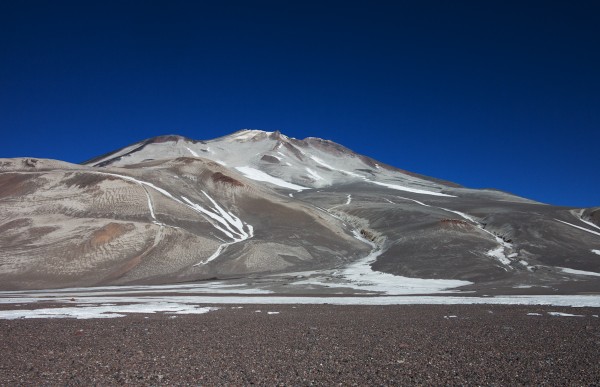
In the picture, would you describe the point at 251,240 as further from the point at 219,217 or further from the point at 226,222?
the point at 219,217

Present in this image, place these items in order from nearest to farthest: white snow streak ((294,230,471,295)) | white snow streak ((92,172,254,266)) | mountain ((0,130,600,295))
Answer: white snow streak ((294,230,471,295)) → mountain ((0,130,600,295)) → white snow streak ((92,172,254,266))

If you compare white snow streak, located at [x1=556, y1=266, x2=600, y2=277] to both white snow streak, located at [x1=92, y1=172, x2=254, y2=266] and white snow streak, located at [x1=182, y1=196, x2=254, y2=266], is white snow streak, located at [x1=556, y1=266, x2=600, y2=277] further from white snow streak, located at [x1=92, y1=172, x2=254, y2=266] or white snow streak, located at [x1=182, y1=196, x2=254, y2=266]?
white snow streak, located at [x1=92, y1=172, x2=254, y2=266]

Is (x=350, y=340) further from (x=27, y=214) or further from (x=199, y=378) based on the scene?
(x=27, y=214)

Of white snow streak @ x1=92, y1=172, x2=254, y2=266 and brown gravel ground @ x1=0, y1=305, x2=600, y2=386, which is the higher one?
white snow streak @ x1=92, y1=172, x2=254, y2=266

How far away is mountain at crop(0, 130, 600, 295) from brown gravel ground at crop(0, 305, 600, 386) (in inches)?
1207

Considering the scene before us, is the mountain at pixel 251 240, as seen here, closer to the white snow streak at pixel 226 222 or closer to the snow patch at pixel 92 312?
the white snow streak at pixel 226 222

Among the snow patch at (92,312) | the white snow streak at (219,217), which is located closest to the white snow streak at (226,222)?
the white snow streak at (219,217)

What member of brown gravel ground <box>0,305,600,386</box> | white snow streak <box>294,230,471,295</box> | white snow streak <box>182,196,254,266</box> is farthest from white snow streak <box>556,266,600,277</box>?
white snow streak <box>182,196,254,266</box>

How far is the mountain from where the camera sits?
213 ft

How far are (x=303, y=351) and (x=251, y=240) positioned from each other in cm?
7059

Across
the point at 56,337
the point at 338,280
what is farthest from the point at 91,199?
the point at 56,337

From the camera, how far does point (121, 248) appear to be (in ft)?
244

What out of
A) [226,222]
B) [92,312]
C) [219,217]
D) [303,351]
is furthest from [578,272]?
[303,351]

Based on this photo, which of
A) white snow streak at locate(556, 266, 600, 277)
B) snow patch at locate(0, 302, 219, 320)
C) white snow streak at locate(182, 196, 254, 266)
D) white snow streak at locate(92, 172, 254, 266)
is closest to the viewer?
snow patch at locate(0, 302, 219, 320)
